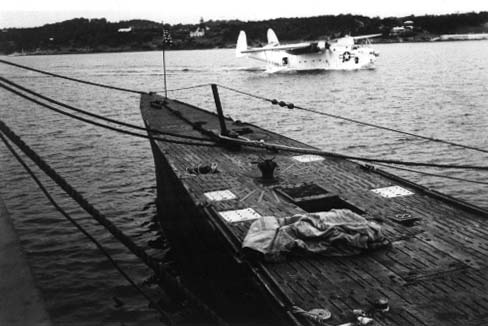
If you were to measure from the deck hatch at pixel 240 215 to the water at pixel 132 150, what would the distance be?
357 centimetres

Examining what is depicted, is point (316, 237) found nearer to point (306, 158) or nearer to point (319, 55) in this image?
point (306, 158)

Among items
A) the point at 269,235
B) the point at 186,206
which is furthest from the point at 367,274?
the point at 186,206

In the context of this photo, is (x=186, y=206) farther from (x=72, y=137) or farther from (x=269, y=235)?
(x=72, y=137)

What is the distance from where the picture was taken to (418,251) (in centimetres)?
1024

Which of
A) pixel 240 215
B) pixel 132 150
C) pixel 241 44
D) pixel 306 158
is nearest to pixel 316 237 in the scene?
pixel 240 215

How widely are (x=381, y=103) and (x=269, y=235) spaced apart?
144ft

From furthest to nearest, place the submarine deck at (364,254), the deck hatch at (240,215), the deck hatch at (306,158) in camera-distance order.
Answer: the deck hatch at (306,158) → the deck hatch at (240,215) → the submarine deck at (364,254)

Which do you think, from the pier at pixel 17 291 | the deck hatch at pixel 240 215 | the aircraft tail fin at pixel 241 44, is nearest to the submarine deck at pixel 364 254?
the deck hatch at pixel 240 215

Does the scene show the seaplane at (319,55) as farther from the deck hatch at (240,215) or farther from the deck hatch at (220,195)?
→ the deck hatch at (240,215)

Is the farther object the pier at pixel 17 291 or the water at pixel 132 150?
the water at pixel 132 150

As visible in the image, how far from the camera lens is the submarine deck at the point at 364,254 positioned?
834cm

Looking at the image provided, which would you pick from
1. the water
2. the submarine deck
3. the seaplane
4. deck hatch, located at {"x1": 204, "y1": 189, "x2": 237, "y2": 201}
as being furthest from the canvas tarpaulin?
the seaplane

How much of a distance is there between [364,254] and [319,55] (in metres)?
84.1

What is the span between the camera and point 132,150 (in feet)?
104
